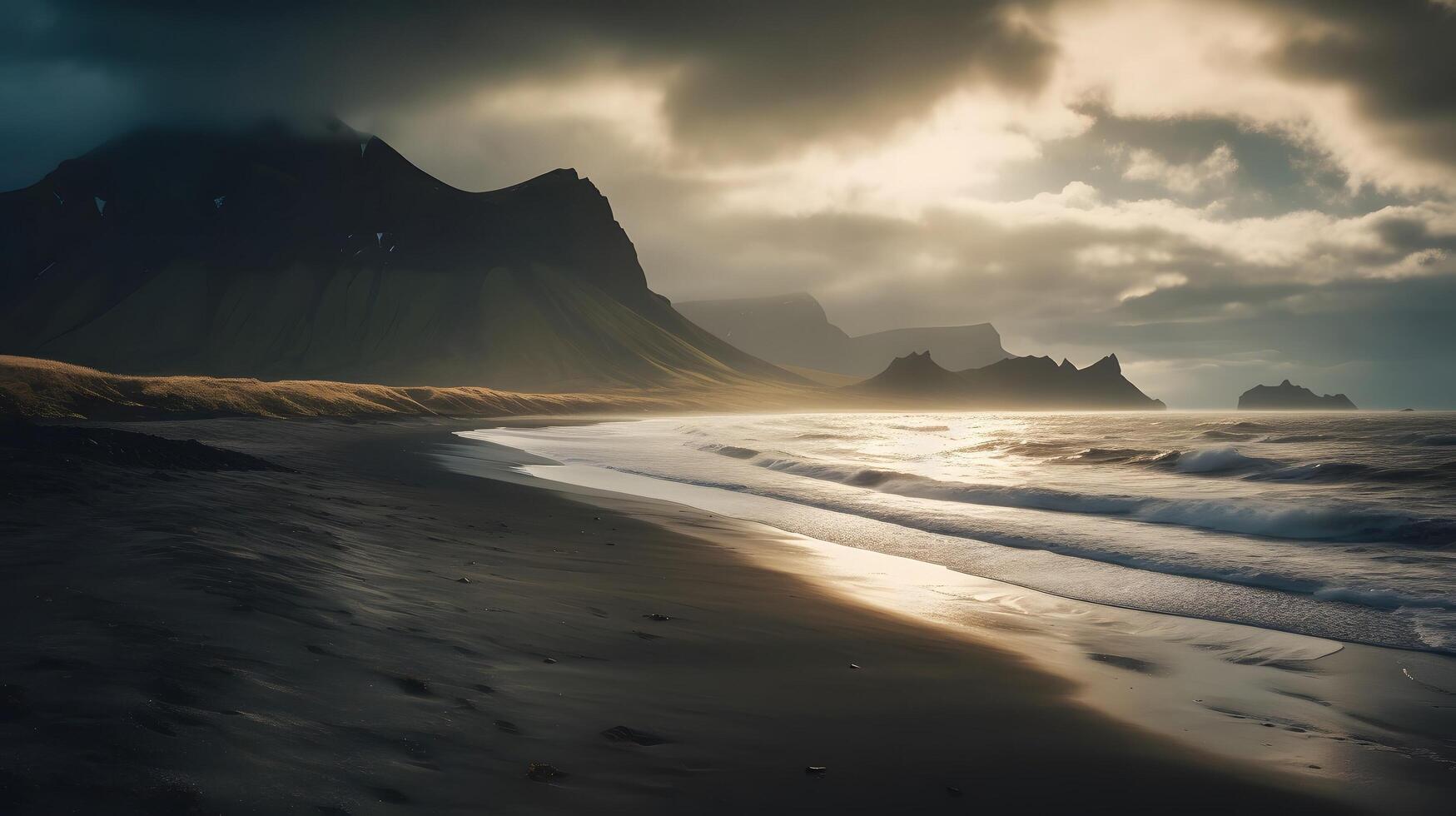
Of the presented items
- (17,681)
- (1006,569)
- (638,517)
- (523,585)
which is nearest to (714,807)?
(17,681)

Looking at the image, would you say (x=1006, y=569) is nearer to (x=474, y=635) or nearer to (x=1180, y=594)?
(x=1180, y=594)

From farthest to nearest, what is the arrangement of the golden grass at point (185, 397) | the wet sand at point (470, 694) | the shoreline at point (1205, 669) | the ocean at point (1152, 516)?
the golden grass at point (185, 397), the ocean at point (1152, 516), the shoreline at point (1205, 669), the wet sand at point (470, 694)

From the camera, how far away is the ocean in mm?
10281

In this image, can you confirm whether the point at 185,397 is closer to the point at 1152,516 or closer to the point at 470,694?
the point at 470,694

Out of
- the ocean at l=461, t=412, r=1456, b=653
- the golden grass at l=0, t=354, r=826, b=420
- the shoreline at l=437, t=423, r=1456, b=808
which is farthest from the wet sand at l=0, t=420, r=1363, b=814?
the golden grass at l=0, t=354, r=826, b=420

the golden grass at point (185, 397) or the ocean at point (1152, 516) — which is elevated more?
the golden grass at point (185, 397)

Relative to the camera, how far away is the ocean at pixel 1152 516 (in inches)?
405

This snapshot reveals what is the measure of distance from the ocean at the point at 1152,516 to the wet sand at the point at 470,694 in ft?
17.1

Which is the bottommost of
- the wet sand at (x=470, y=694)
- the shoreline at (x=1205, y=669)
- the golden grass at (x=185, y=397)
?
the shoreline at (x=1205, y=669)

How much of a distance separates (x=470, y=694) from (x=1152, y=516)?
57.3ft

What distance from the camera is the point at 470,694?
4.73 metres

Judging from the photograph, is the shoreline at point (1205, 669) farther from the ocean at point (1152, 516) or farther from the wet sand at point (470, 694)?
the ocean at point (1152, 516)

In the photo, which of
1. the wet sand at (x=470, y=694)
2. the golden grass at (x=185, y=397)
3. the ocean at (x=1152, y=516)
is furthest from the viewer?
the golden grass at (x=185, y=397)

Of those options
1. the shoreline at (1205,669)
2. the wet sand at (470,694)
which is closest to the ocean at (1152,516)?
the shoreline at (1205,669)
